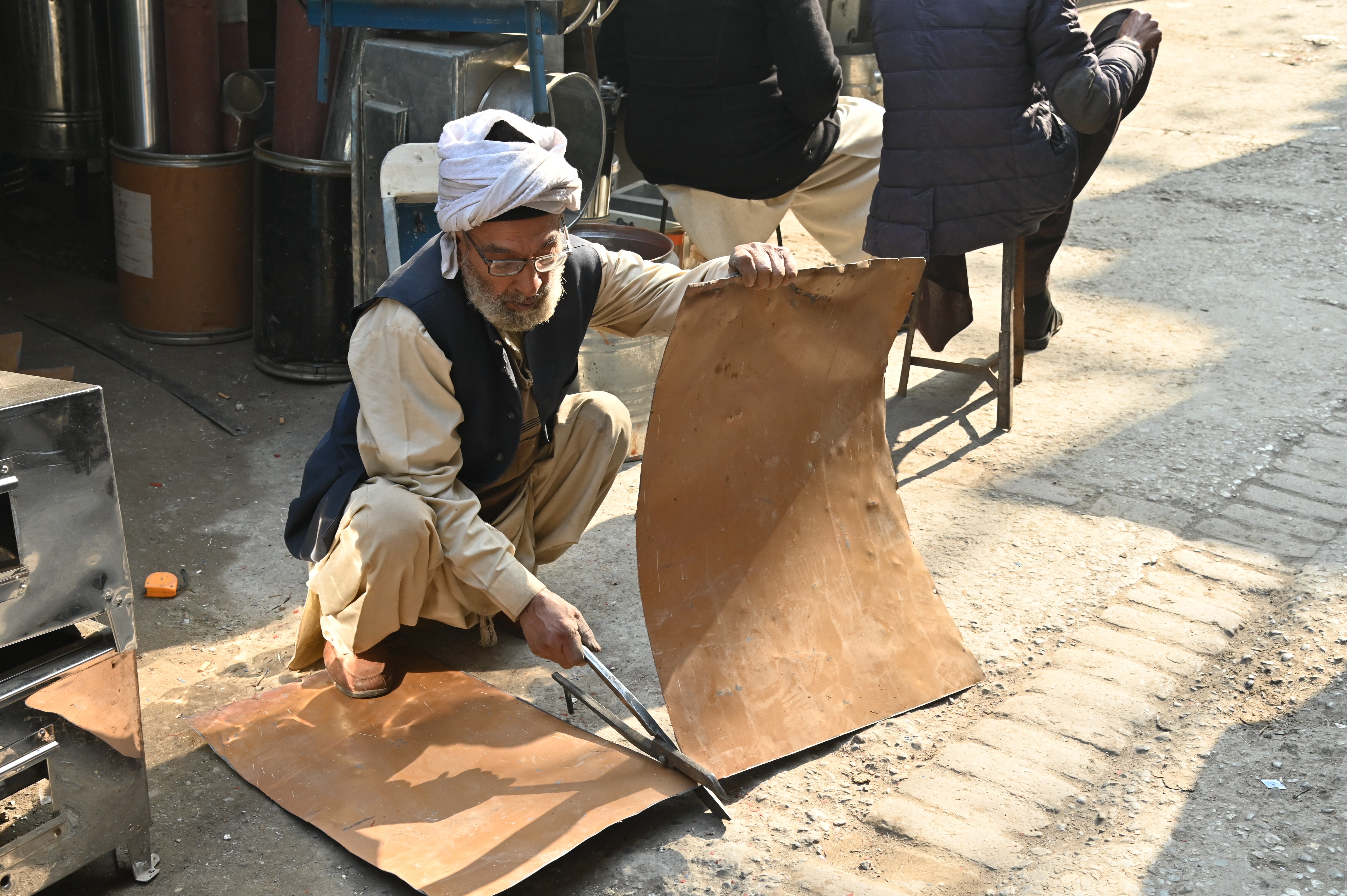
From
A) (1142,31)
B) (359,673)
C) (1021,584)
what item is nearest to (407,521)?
(359,673)

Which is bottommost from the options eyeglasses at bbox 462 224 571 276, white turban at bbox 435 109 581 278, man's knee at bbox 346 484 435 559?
man's knee at bbox 346 484 435 559

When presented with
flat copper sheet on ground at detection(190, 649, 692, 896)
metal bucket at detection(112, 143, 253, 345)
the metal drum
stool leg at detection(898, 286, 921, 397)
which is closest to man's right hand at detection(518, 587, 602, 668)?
flat copper sheet on ground at detection(190, 649, 692, 896)

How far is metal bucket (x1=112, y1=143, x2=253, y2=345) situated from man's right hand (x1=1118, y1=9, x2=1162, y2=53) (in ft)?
10.3

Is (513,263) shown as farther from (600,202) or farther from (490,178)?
(600,202)

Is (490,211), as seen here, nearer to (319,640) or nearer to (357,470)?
(357,470)

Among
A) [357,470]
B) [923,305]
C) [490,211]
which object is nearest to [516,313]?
[490,211]

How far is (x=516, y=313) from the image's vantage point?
2393 millimetres

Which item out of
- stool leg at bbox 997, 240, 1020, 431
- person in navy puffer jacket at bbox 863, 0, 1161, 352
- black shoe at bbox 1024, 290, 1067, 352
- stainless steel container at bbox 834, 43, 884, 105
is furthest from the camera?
stainless steel container at bbox 834, 43, 884, 105

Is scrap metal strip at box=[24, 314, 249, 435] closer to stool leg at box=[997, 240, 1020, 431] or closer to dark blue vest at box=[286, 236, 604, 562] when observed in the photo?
dark blue vest at box=[286, 236, 604, 562]

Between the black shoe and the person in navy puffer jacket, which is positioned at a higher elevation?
the person in navy puffer jacket

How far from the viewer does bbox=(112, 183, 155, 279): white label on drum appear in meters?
4.42

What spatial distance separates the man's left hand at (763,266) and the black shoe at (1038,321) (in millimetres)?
2331

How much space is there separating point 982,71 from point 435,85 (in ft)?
5.50

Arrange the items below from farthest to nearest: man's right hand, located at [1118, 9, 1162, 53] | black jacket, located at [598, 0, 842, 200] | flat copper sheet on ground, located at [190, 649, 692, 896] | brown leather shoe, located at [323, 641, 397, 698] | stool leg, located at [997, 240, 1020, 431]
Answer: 1. stool leg, located at [997, 240, 1020, 431]
2. man's right hand, located at [1118, 9, 1162, 53]
3. black jacket, located at [598, 0, 842, 200]
4. brown leather shoe, located at [323, 641, 397, 698]
5. flat copper sheet on ground, located at [190, 649, 692, 896]
